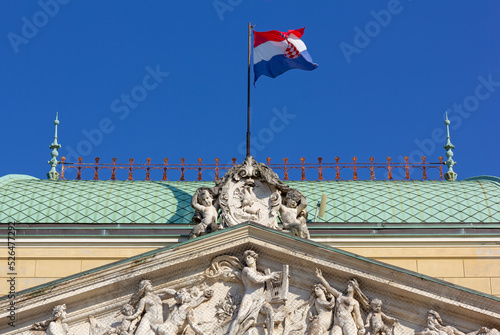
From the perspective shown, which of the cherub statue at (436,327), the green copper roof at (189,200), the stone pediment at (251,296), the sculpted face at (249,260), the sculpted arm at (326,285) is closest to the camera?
the cherub statue at (436,327)

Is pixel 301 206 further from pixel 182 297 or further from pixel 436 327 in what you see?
pixel 436 327

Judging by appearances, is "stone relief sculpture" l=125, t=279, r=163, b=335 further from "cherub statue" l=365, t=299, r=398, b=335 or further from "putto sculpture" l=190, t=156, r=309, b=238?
"cherub statue" l=365, t=299, r=398, b=335

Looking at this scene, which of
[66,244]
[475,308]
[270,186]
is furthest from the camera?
[66,244]

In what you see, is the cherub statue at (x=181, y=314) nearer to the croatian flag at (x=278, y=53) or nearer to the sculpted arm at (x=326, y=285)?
the sculpted arm at (x=326, y=285)

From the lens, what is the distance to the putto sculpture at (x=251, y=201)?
129 feet

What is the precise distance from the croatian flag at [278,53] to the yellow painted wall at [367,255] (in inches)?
228

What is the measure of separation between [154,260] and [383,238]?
964cm

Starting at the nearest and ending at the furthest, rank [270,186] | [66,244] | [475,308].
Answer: [475,308] < [270,186] < [66,244]

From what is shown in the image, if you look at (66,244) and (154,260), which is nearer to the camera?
(154,260)

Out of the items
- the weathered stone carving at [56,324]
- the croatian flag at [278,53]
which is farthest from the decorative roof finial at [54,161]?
the weathered stone carving at [56,324]

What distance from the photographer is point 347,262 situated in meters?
36.8

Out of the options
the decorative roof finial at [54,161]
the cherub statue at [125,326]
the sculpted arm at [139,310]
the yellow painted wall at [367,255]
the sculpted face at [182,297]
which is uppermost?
the decorative roof finial at [54,161]

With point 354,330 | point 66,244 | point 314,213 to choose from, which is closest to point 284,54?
point 314,213

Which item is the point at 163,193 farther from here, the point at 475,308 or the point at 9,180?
the point at 475,308
